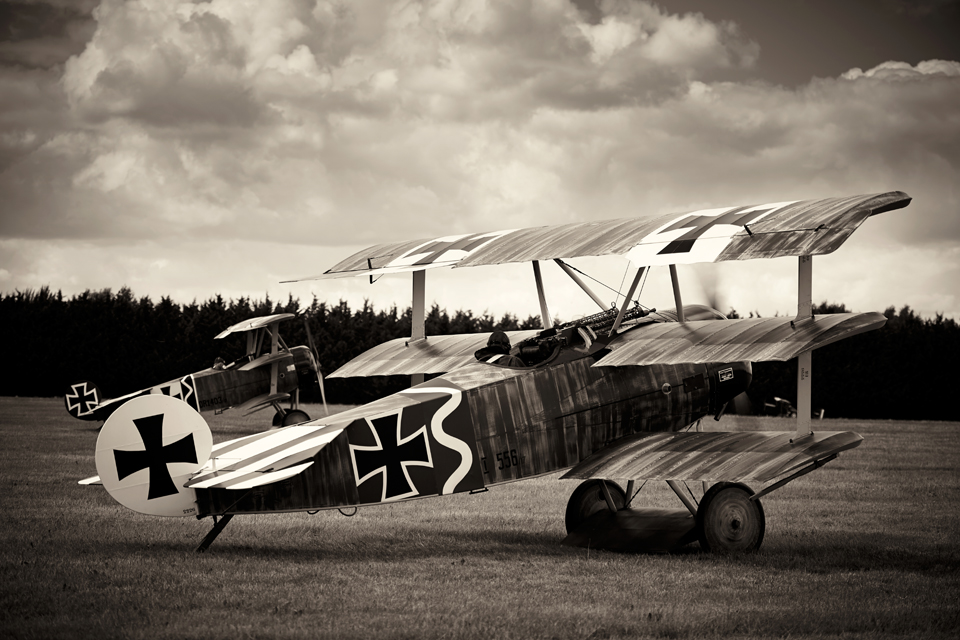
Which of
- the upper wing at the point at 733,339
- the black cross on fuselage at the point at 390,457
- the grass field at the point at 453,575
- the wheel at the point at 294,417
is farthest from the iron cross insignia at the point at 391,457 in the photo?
the wheel at the point at 294,417

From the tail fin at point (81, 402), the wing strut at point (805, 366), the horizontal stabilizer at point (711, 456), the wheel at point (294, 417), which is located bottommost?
the wheel at point (294, 417)

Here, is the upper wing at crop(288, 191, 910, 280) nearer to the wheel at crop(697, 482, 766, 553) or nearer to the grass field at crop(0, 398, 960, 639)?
the wheel at crop(697, 482, 766, 553)

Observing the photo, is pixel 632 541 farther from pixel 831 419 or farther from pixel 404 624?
pixel 831 419

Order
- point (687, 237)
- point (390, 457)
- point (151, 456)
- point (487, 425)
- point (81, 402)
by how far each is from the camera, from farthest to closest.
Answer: point (81, 402) → point (687, 237) → point (487, 425) → point (390, 457) → point (151, 456)

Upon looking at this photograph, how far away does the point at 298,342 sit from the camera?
96.3 feet

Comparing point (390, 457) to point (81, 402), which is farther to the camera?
point (81, 402)

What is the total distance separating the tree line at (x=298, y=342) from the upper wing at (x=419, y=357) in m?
17.8

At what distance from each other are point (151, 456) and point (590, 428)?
3.52m

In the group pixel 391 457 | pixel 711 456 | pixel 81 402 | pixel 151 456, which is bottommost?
pixel 81 402

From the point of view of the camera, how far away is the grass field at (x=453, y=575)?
546cm

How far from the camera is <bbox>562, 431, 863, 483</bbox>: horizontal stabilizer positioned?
7297 millimetres

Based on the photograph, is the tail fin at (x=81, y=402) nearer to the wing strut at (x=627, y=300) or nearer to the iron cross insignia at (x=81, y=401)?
the iron cross insignia at (x=81, y=401)

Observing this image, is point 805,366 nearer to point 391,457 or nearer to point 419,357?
point 391,457

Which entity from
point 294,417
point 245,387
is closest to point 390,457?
point 294,417
